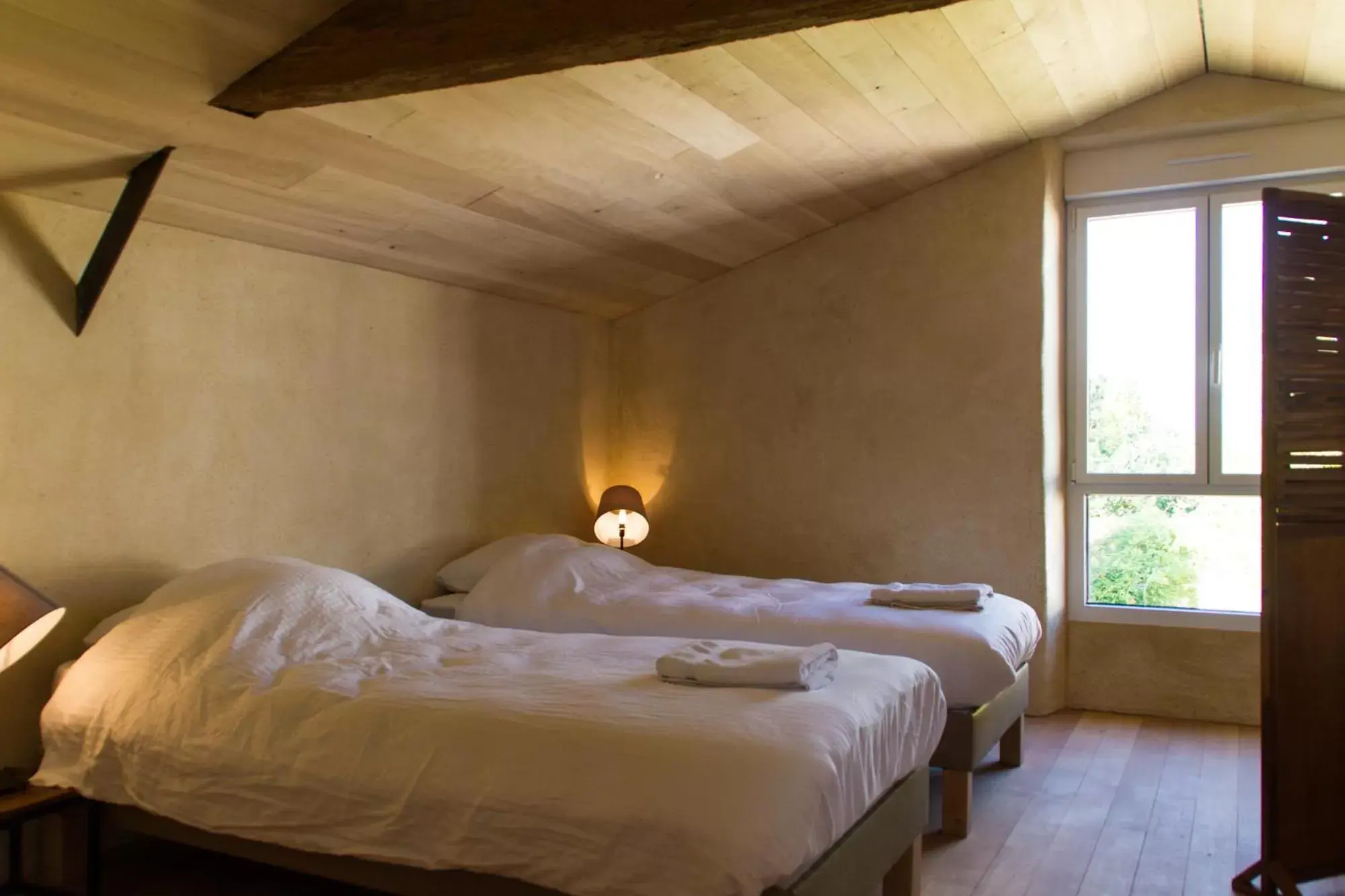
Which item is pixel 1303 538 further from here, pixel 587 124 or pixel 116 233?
pixel 116 233

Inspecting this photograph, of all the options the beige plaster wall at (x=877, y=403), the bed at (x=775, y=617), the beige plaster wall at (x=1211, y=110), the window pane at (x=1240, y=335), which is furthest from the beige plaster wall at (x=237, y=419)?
the window pane at (x=1240, y=335)

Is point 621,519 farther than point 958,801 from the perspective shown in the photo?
Yes

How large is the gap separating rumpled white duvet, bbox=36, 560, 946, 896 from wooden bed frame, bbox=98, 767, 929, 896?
5 centimetres

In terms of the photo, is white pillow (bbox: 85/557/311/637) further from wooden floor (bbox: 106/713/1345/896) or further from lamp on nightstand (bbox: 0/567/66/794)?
wooden floor (bbox: 106/713/1345/896)

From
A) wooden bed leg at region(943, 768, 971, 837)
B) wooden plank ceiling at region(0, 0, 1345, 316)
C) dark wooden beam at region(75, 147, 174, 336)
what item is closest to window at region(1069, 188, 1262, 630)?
wooden plank ceiling at region(0, 0, 1345, 316)

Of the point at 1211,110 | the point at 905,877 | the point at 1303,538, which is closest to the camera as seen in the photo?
the point at 905,877

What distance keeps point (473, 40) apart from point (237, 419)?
1705mm

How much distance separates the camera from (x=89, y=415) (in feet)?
9.84

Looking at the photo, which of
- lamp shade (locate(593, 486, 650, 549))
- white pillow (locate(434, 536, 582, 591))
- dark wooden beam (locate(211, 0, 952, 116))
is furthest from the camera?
lamp shade (locate(593, 486, 650, 549))

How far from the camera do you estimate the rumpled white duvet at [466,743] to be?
1890 mm

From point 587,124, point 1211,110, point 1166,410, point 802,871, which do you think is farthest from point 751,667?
point 1211,110

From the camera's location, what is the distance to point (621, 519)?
518 cm

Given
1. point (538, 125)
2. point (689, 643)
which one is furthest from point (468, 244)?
point (689, 643)

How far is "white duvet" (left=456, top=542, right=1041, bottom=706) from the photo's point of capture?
322cm
